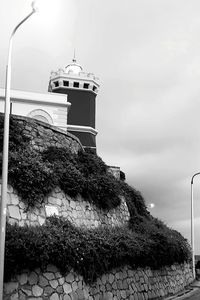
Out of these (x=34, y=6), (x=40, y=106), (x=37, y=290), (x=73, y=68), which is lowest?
(x=37, y=290)

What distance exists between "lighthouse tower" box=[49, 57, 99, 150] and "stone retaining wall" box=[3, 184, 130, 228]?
29309 millimetres

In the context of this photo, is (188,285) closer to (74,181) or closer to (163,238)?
(163,238)

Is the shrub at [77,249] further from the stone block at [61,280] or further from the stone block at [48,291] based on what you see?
the stone block at [48,291]

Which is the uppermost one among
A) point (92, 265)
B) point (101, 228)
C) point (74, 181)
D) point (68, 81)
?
point (68, 81)

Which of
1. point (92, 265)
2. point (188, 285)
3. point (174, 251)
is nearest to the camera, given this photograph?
point (92, 265)

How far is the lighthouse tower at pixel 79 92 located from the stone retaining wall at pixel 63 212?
2931 cm

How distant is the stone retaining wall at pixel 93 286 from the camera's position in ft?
Answer: 43.5

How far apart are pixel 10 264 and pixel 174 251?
42.5 feet

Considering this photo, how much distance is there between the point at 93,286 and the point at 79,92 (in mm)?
39524

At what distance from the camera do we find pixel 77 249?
14906 millimetres

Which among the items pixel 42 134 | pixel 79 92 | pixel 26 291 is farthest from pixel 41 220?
pixel 79 92

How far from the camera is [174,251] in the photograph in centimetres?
2389

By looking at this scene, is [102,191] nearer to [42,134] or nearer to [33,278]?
[42,134]

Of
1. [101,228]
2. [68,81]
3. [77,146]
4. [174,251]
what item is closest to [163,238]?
[174,251]
